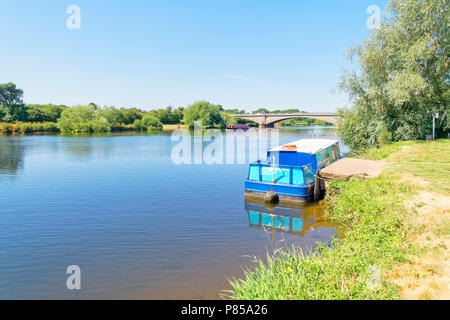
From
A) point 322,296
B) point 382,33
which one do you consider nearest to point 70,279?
point 322,296

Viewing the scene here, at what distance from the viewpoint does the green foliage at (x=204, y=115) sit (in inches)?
3887

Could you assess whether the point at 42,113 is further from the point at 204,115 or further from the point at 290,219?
the point at 290,219

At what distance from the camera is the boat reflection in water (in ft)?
35.7

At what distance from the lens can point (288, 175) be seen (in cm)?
1376

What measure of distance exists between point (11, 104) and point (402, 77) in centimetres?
11568

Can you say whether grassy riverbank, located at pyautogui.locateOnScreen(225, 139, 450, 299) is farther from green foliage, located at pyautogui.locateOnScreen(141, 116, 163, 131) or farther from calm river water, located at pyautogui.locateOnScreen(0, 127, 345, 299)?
green foliage, located at pyautogui.locateOnScreen(141, 116, 163, 131)

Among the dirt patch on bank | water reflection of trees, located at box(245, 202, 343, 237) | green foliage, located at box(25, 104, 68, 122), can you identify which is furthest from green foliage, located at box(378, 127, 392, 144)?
green foliage, located at box(25, 104, 68, 122)

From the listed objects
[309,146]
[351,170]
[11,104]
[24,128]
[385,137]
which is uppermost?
[11,104]

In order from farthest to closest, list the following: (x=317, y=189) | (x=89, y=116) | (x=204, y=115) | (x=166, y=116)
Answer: (x=166, y=116) → (x=204, y=115) → (x=89, y=116) → (x=317, y=189)

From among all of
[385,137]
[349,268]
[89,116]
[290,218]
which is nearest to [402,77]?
[385,137]

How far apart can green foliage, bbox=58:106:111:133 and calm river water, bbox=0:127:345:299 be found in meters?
63.5

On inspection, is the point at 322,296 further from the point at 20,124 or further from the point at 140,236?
the point at 20,124
